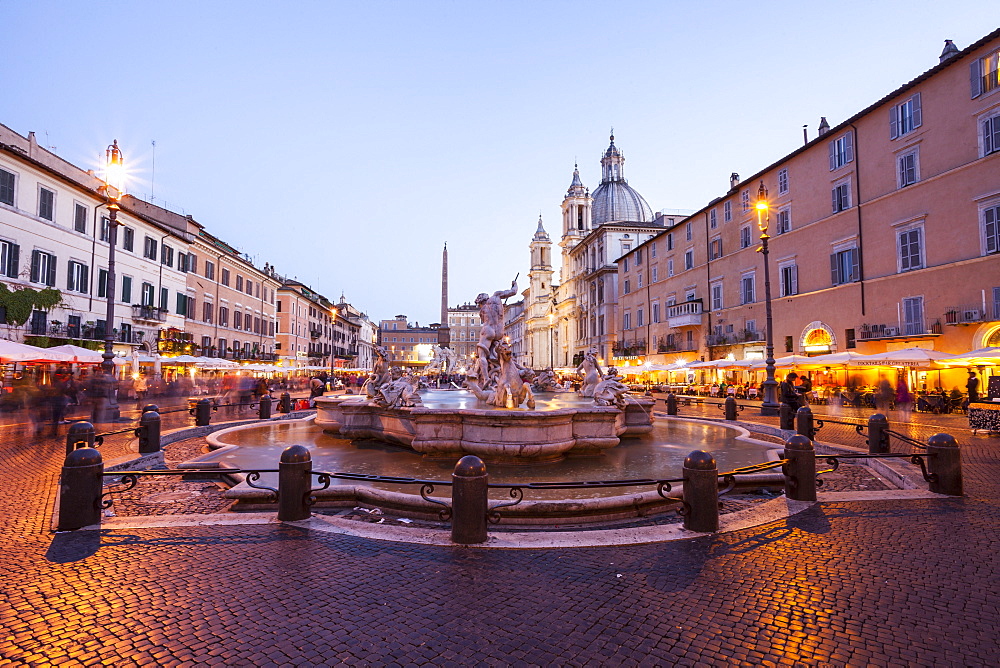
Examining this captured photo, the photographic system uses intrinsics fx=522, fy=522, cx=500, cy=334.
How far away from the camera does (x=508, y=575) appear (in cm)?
442

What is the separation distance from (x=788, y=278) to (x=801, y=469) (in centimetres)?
2970

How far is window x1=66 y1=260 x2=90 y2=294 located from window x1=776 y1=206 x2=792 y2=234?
133 ft

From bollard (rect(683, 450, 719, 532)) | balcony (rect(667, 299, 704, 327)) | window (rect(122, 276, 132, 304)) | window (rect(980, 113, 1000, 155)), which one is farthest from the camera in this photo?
balcony (rect(667, 299, 704, 327))

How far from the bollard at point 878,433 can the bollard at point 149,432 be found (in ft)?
43.0

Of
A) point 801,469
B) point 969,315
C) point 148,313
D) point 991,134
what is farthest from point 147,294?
point 991,134

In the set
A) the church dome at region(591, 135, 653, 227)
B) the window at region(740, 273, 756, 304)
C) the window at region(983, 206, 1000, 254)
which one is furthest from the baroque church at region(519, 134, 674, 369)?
the window at region(983, 206, 1000, 254)

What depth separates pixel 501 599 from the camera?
13.0ft

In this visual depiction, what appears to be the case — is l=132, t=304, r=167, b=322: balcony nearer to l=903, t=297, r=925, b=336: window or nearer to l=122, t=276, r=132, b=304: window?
l=122, t=276, r=132, b=304: window

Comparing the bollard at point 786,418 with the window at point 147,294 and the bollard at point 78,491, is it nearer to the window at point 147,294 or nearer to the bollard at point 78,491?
the bollard at point 78,491

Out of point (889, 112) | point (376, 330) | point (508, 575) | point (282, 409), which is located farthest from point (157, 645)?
point (376, 330)

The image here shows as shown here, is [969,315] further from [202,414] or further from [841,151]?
[202,414]

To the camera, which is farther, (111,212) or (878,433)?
(111,212)

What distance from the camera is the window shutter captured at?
2150 centimetres

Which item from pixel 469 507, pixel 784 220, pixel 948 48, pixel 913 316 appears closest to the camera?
pixel 469 507
